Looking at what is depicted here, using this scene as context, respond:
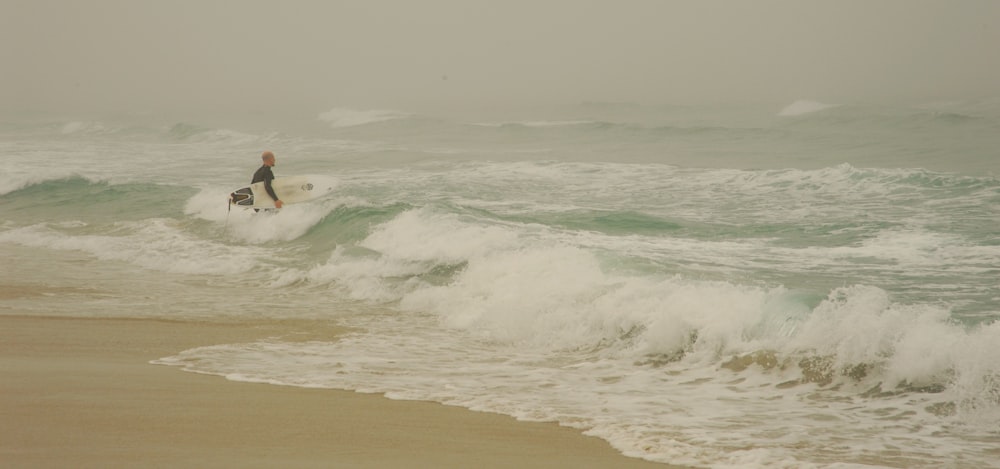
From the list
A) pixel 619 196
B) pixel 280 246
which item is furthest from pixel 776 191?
pixel 280 246

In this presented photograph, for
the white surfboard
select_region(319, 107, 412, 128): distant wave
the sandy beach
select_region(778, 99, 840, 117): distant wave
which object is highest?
select_region(319, 107, 412, 128): distant wave

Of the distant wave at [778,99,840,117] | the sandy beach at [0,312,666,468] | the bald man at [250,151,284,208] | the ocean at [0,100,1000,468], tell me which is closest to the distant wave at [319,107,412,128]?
the distant wave at [778,99,840,117]

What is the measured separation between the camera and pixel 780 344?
310 inches

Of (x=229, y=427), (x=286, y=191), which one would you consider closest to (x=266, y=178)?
(x=286, y=191)

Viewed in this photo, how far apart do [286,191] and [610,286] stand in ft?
29.2

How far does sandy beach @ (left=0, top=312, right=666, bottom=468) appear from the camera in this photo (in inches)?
196

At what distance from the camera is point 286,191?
17344 millimetres

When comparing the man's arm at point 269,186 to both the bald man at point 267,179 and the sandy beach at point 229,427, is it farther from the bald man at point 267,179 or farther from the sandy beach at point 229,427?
the sandy beach at point 229,427

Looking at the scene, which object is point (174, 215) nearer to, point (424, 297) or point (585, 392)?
point (424, 297)

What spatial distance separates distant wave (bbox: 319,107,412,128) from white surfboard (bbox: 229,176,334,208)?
35226mm

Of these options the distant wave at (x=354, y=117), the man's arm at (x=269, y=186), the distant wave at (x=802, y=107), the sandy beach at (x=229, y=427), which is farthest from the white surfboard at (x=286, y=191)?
the distant wave at (x=802, y=107)

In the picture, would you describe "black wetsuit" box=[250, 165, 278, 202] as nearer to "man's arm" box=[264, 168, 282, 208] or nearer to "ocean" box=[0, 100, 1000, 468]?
"man's arm" box=[264, 168, 282, 208]

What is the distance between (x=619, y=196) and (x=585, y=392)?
12430 mm

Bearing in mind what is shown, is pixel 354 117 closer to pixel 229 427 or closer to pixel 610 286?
pixel 610 286
